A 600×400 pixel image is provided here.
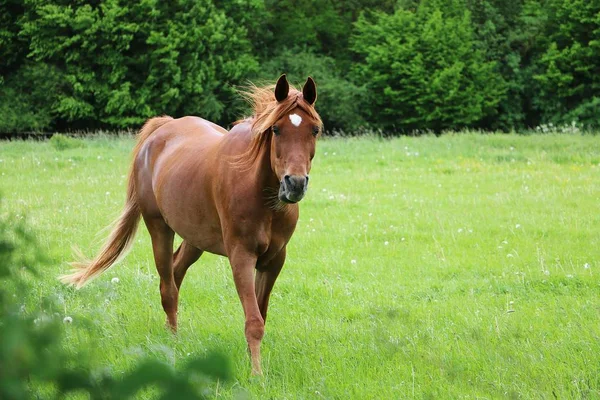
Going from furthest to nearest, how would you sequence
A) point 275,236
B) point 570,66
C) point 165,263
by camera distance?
point 570,66, point 165,263, point 275,236

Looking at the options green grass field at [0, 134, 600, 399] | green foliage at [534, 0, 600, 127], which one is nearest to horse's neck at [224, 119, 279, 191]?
green grass field at [0, 134, 600, 399]

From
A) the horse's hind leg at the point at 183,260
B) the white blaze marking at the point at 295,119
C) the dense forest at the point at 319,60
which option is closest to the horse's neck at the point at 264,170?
the white blaze marking at the point at 295,119

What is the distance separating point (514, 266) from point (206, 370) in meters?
7.15

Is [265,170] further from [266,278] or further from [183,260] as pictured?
[183,260]

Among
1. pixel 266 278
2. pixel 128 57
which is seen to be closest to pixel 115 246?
pixel 266 278

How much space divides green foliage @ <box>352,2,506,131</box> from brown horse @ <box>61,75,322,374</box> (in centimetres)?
3900

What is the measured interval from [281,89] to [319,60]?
42912 millimetres

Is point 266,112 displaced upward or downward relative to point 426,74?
upward

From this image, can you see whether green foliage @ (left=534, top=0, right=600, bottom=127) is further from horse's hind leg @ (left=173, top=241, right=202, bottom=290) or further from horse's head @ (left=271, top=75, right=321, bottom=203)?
horse's head @ (left=271, top=75, right=321, bottom=203)

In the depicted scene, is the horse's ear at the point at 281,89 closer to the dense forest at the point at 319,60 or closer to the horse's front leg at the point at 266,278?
the horse's front leg at the point at 266,278

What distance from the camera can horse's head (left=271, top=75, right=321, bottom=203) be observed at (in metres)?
4.59

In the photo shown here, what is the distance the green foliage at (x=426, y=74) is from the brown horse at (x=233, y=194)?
1536 inches

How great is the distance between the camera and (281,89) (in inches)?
196

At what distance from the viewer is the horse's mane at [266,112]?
4875 mm
